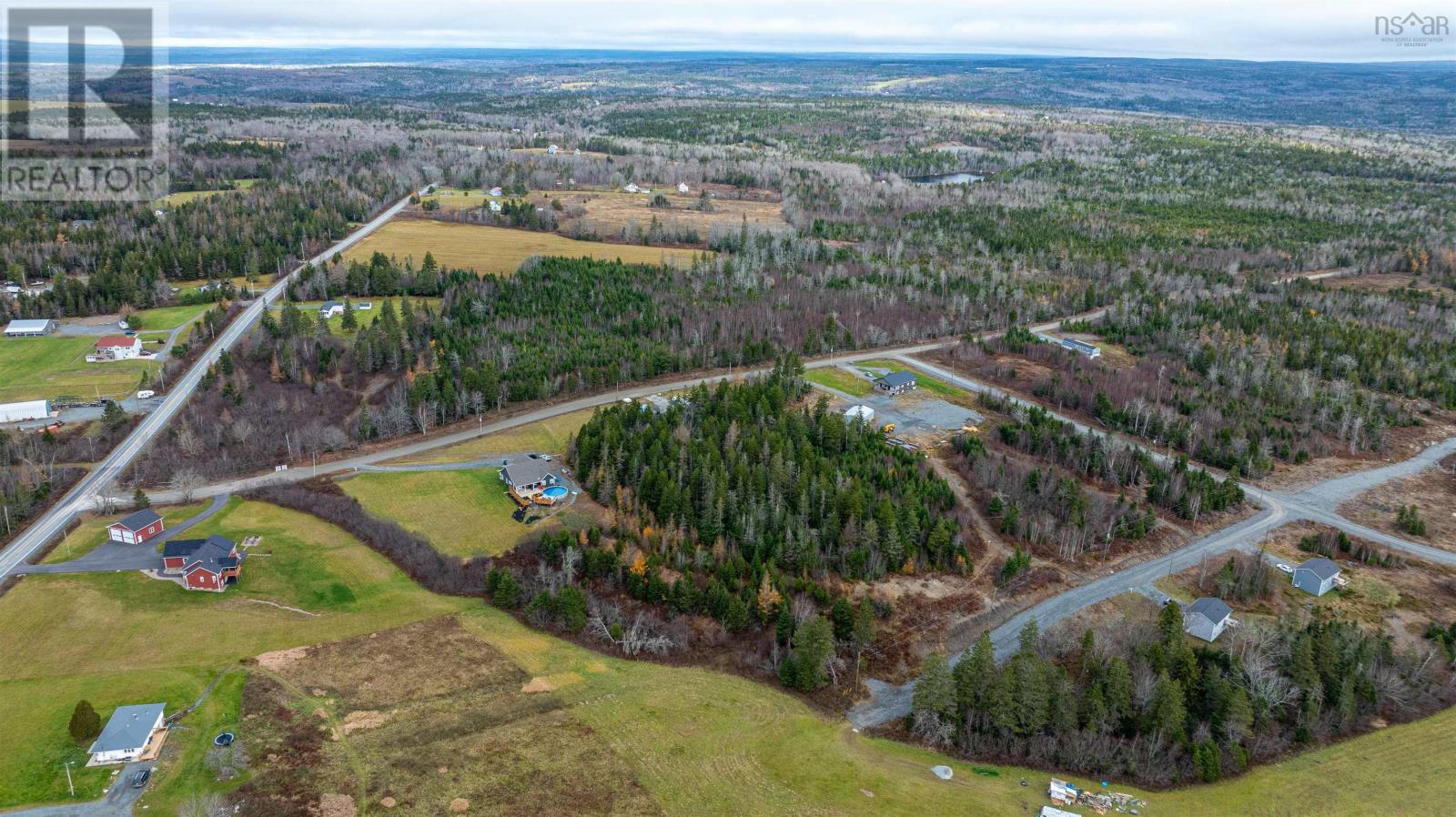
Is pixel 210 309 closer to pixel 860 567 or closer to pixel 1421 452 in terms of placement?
pixel 860 567

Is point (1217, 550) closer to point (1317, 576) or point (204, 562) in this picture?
point (1317, 576)

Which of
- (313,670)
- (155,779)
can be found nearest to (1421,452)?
(313,670)

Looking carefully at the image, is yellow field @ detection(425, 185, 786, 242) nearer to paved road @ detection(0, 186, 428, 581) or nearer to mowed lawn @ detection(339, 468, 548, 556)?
paved road @ detection(0, 186, 428, 581)

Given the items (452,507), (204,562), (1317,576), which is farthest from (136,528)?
(1317,576)

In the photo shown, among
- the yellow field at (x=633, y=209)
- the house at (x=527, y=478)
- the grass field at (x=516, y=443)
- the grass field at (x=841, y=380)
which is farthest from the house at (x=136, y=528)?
the yellow field at (x=633, y=209)

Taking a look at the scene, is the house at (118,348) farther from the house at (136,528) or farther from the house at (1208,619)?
the house at (1208,619)

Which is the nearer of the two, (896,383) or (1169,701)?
(1169,701)

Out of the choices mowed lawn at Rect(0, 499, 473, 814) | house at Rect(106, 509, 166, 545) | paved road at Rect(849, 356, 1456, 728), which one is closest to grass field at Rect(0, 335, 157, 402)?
house at Rect(106, 509, 166, 545)
